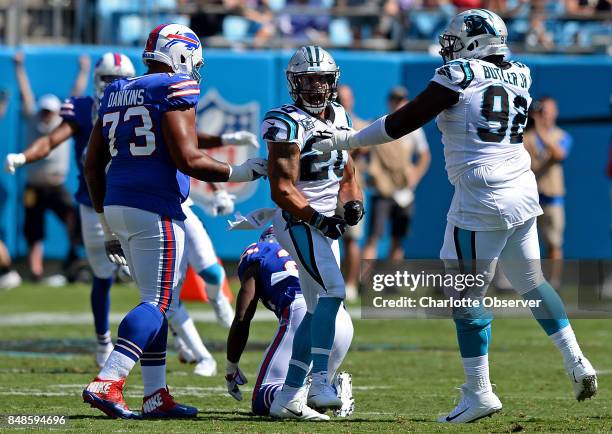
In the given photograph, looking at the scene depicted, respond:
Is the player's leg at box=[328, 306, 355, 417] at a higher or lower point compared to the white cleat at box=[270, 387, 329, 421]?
higher

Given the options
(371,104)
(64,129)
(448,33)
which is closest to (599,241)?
(371,104)

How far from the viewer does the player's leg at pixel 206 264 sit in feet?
25.6

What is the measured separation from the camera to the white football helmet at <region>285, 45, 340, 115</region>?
6.02 m

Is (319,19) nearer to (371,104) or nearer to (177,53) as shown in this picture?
(371,104)

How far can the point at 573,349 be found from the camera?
593cm

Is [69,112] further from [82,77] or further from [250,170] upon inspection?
[82,77]

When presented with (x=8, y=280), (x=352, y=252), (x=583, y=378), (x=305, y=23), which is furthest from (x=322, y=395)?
(x=305, y=23)

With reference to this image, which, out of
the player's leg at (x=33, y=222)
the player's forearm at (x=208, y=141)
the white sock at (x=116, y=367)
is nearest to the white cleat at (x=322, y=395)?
the white sock at (x=116, y=367)

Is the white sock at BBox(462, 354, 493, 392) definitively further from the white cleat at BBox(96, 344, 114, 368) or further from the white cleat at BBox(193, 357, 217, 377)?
the white cleat at BBox(96, 344, 114, 368)

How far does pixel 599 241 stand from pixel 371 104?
2948 mm

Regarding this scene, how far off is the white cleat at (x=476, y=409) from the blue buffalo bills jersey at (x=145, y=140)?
5.18 ft

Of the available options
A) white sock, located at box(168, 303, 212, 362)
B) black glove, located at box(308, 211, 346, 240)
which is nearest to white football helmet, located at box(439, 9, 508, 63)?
black glove, located at box(308, 211, 346, 240)

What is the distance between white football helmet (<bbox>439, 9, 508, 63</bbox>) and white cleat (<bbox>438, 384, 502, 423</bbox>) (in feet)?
5.10

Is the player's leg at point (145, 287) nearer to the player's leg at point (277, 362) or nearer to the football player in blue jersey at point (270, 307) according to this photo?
the player's leg at point (277, 362)
